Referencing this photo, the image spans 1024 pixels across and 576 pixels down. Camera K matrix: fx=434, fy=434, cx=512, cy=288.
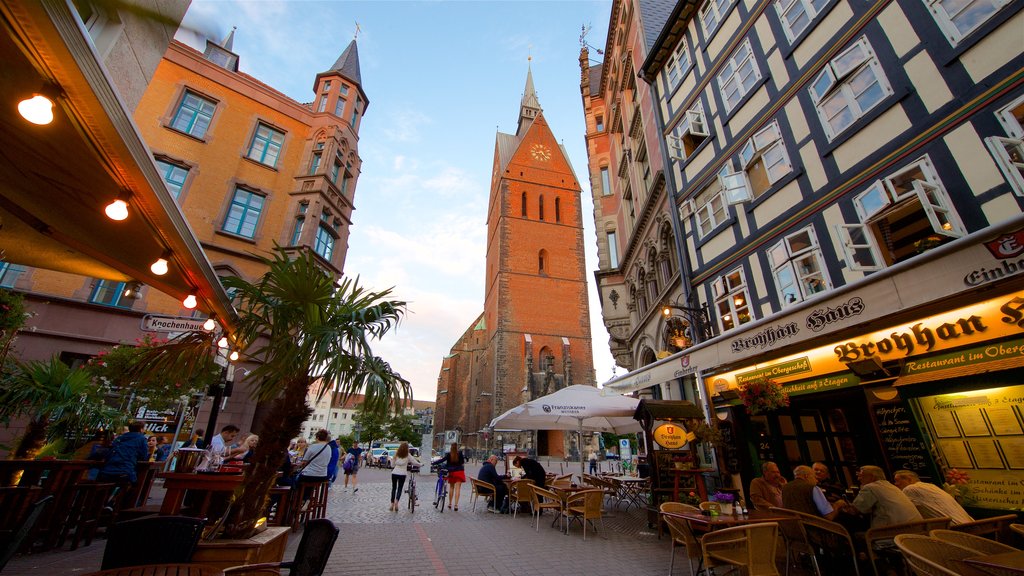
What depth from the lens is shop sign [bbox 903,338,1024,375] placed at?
5359 mm

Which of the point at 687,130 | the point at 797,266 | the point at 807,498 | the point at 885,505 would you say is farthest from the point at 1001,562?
the point at 687,130

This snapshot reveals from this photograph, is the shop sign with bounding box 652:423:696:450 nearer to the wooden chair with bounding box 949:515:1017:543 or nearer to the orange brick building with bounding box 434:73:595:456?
the wooden chair with bounding box 949:515:1017:543

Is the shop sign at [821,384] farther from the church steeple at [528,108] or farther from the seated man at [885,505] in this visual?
the church steeple at [528,108]

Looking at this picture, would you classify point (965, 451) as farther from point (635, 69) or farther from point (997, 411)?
point (635, 69)

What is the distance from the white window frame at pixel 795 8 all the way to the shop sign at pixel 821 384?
6866 mm

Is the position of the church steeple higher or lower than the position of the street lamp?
higher

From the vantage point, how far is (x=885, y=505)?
472cm

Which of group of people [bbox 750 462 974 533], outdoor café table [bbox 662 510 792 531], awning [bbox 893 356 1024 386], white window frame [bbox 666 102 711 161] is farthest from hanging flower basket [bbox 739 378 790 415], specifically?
white window frame [bbox 666 102 711 161]

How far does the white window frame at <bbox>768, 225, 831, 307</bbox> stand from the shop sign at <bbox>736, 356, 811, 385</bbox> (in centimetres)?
111

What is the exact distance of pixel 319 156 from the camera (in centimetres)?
1803

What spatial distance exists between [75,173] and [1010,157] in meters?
10.2

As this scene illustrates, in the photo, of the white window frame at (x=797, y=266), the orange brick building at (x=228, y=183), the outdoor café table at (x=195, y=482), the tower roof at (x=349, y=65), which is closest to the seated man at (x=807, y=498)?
the white window frame at (x=797, y=266)

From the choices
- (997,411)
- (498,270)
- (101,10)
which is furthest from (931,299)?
(498,270)

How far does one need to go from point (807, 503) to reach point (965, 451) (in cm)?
260
